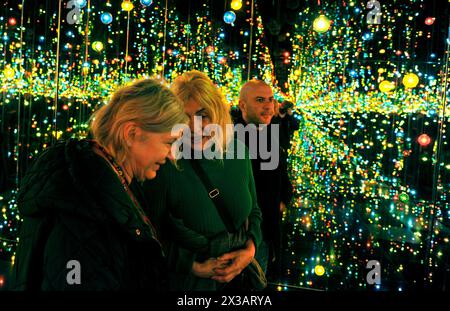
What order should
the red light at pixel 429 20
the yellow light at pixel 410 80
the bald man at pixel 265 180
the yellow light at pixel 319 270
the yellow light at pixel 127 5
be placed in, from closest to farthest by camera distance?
the bald man at pixel 265 180 < the yellow light at pixel 319 270 < the yellow light at pixel 410 80 < the red light at pixel 429 20 < the yellow light at pixel 127 5

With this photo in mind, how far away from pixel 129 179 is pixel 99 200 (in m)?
0.23

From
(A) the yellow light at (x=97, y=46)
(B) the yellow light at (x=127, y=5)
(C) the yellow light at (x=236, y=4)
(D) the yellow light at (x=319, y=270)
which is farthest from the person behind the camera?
(A) the yellow light at (x=97, y=46)

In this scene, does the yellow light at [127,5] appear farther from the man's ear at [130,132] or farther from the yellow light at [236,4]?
the man's ear at [130,132]

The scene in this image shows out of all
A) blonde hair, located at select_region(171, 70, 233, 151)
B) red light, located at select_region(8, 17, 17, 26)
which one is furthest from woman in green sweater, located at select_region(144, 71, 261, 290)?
red light, located at select_region(8, 17, 17, 26)

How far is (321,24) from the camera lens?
5.36m

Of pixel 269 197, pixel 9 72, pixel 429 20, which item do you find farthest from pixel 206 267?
pixel 9 72

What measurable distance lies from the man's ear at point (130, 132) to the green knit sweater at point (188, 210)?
0.43 meters

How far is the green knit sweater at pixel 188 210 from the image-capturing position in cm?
158

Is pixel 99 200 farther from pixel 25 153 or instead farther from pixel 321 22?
pixel 25 153

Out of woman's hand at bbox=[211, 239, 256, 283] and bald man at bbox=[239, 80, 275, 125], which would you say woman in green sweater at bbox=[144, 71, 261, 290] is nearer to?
woman's hand at bbox=[211, 239, 256, 283]

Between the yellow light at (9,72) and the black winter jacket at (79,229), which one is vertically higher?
the yellow light at (9,72)

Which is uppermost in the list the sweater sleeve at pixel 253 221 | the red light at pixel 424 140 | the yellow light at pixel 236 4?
the yellow light at pixel 236 4

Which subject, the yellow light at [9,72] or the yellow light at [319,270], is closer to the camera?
the yellow light at [319,270]

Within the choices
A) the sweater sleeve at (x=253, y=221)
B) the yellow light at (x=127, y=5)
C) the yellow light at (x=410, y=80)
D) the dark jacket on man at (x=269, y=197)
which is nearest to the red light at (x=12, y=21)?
the yellow light at (x=127, y=5)
